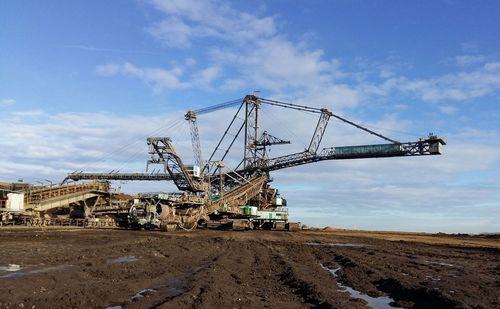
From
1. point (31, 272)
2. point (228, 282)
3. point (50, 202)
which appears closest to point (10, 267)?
point (31, 272)

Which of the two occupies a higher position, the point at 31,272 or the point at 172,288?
the point at 31,272

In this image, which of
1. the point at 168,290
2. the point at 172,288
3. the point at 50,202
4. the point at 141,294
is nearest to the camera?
the point at 141,294

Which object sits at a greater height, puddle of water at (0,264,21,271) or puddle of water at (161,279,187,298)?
puddle of water at (0,264,21,271)

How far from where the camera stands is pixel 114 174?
377ft

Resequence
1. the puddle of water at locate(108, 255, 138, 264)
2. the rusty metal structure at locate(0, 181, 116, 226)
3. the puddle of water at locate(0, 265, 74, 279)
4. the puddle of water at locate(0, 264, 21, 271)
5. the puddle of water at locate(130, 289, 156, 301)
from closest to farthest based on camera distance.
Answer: the puddle of water at locate(130, 289, 156, 301) < the puddle of water at locate(0, 265, 74, 279) < the puddle of water at locate(0, 264, 21, 271) < the puddle of water at locate(108, 255, 138, 264) < the rusty metal structure at locate(0, 181, 116, 226)

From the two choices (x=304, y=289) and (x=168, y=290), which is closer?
(x=168, y=290)

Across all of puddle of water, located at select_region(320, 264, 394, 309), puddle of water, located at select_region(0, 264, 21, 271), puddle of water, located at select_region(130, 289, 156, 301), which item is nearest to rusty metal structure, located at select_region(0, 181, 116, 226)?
puddle of water, located at select_region(0, 264, 21, 271)

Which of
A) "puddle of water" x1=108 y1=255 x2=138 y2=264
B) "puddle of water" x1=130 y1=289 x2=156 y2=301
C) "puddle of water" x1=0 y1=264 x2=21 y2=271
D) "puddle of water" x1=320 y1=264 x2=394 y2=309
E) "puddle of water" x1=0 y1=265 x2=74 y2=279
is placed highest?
"puddle of water" x1=0 y1=265 x2=74 y2=279

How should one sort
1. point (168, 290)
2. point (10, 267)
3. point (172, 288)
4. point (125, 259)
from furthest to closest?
point (125, 259), point (10, 267), point (172, 288), point (168, 290)

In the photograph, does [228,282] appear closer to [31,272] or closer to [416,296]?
[416,296]

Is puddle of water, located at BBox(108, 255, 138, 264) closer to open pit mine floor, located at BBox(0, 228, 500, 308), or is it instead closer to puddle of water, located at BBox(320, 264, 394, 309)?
open pit mine floor, located at BBox(0, 228, 500, 308)

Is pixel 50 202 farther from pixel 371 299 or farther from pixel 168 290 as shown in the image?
pixel 371 299

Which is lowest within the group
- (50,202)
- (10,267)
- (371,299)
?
(371,299)

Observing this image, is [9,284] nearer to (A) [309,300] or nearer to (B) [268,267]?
(A) [309,300]
